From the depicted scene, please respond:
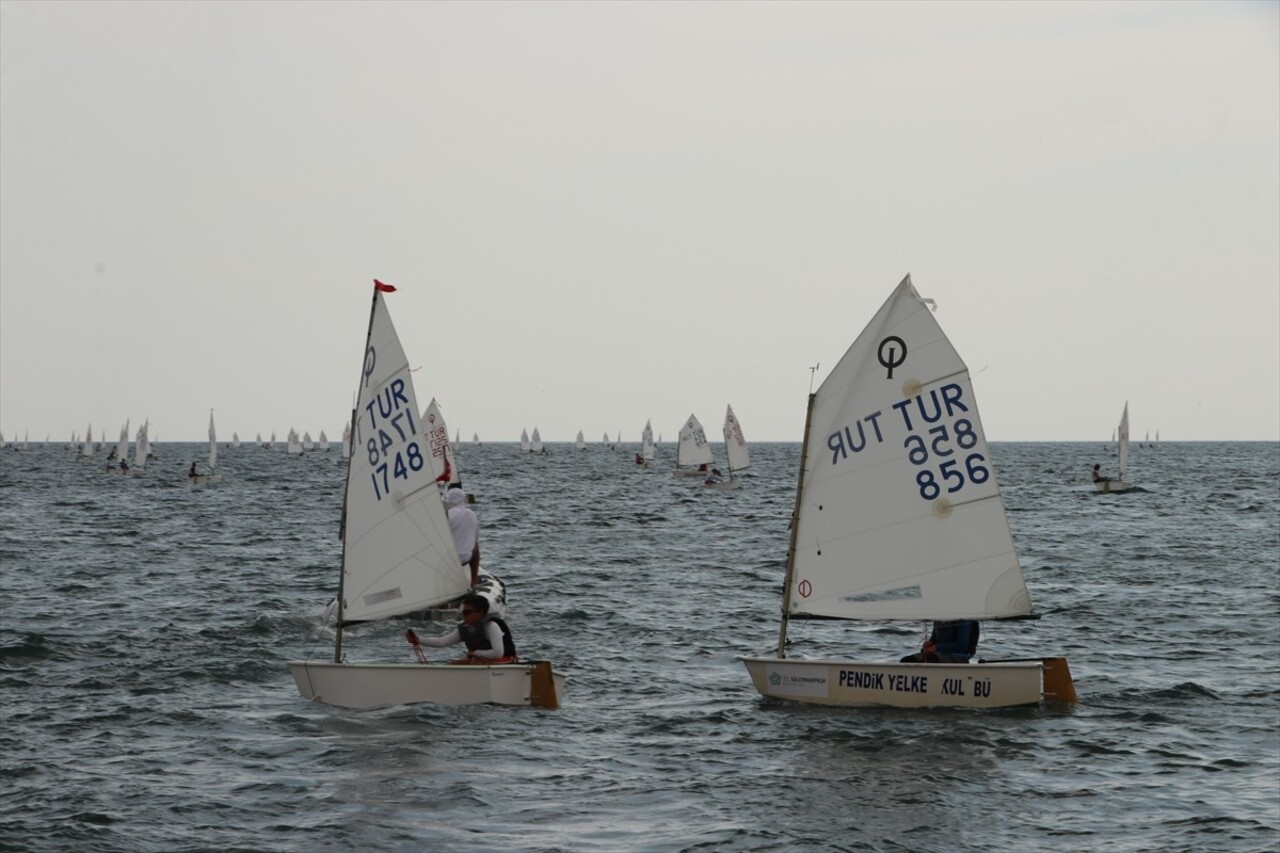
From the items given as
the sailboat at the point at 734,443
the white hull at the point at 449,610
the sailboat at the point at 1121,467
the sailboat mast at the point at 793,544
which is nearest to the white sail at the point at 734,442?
the sailboat at the point at 734,443

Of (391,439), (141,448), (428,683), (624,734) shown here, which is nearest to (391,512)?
(391,439)

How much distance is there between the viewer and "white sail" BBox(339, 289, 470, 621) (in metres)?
20.5

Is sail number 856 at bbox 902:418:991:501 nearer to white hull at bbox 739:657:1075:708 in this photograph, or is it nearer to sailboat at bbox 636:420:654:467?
white hull at bbox 739:657:1075:708

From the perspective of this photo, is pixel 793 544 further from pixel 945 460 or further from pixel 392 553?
pixel 392 553

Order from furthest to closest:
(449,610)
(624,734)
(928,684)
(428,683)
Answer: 1. (449,610)
2. (928,684)
3. (624,734)
4. (428,683)

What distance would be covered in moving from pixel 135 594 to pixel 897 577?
21.3 m

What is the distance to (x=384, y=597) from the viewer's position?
21031 mm

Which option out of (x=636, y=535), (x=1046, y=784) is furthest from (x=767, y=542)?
(x=1046, y=784)

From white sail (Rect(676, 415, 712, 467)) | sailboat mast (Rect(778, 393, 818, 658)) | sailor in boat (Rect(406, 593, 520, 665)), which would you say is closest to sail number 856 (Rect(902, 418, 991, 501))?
sailboat mast (Rect(778, 393, 818, 658))

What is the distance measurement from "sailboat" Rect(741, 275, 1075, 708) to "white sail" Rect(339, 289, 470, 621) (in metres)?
4.84

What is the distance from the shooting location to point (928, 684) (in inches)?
805

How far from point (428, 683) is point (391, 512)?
2514mm

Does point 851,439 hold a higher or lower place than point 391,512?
higher

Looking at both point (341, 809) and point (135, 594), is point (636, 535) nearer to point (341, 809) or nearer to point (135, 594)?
point (135, 594)
